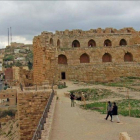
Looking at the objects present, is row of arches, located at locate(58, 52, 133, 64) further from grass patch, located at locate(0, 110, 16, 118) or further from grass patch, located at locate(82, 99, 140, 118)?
grass patch, located at locate(82, 99, 140, 118)

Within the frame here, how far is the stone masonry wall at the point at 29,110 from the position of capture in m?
15.2

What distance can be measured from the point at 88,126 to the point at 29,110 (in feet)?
18.7

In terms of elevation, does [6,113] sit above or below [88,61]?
below

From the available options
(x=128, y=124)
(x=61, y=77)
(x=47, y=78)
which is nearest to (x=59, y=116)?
(x=128, y=124)

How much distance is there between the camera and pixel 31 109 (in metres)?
15.6

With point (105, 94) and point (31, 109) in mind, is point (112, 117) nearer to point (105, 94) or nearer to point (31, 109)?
point (31, 109)

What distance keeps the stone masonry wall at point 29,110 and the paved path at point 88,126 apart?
6.61 feet

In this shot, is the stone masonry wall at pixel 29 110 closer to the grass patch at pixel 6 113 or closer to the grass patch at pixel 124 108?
the grass patch at pixel 124 108

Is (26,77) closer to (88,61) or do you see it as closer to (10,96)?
(88,61)

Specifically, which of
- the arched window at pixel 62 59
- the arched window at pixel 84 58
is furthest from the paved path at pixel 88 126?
the arched window at pixel 84 58

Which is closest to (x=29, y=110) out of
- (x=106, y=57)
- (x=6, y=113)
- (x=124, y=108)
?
(x=124, y=108)

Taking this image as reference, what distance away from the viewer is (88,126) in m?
10.9

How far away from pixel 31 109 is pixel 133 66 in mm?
20898

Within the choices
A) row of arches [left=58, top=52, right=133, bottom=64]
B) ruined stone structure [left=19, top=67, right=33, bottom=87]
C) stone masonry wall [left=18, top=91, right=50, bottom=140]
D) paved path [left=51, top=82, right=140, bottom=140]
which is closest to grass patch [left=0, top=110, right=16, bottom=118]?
ruined stone structure [left=19, top=67, right=33, bottom=87]
